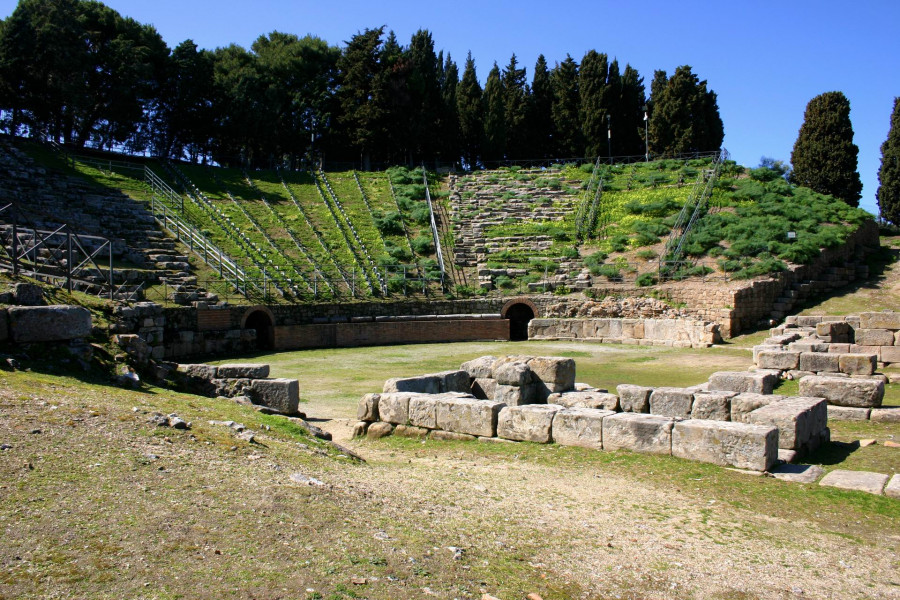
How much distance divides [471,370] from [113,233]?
20.6 meters

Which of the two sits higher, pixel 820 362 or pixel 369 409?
pixel 820 362

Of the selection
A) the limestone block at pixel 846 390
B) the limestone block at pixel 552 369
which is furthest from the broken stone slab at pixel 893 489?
the limestone block at pixel 552 369

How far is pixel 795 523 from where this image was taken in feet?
22.9

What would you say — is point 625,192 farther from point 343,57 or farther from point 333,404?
point 333,404

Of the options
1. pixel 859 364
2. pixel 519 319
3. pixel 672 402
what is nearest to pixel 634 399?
pixel 672 402

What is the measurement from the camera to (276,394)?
1260 cm

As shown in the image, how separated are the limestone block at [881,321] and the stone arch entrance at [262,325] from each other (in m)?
19.1

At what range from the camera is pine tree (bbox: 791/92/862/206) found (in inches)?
1748

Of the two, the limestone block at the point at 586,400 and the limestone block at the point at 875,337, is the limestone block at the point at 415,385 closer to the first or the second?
the limestone block at the point at 586,400

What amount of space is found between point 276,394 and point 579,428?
5640mm

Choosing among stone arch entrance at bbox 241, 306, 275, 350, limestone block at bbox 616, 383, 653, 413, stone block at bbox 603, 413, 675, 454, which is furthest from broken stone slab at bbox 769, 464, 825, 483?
stone arch entrance at bbox 241, 306, 275, 350

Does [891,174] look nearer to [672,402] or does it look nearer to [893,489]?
[672,402]

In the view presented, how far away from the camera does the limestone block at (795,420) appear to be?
9.38 metres

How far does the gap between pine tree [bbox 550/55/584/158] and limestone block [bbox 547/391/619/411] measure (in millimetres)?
46215
